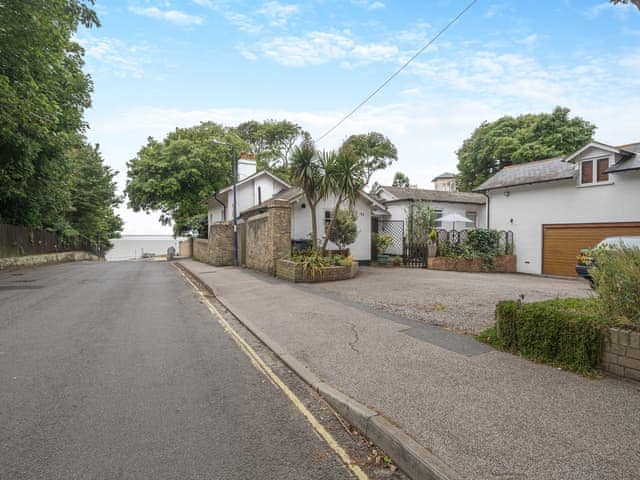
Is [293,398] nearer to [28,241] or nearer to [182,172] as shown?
[28,241]

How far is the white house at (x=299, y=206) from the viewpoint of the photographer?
1869 cm


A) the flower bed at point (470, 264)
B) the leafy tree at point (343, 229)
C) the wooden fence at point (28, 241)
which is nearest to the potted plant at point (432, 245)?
the flower bed at point (470, 264)

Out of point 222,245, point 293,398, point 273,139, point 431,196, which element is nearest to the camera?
point 293,398

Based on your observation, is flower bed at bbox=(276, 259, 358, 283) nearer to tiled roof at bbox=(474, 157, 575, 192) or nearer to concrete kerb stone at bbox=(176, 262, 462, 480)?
concrete kerb stone at bbox=(176, 262, 462, 480)

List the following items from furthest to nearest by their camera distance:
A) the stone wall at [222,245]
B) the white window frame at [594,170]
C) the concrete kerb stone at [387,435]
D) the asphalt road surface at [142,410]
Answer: the stone wall at [222,245] → the white window frame at [594,170] → the asphalt road surface at [142,410] → the concrete kerb stone at [387,435]

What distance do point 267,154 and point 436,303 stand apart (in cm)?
3503

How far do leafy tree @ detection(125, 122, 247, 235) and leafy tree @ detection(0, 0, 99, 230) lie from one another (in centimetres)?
886

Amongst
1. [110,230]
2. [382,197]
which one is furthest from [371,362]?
[110,230]

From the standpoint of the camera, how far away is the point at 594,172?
14.9m

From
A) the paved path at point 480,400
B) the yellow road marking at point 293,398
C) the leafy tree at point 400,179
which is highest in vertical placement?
the leafy tree at point 400,179

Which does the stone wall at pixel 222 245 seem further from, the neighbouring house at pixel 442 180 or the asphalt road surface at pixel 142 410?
the neighbouring house at pixel 442 180

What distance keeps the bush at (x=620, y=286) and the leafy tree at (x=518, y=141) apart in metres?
30.4

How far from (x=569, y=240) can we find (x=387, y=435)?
16.4 m

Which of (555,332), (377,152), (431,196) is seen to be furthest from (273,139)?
(555,332)
